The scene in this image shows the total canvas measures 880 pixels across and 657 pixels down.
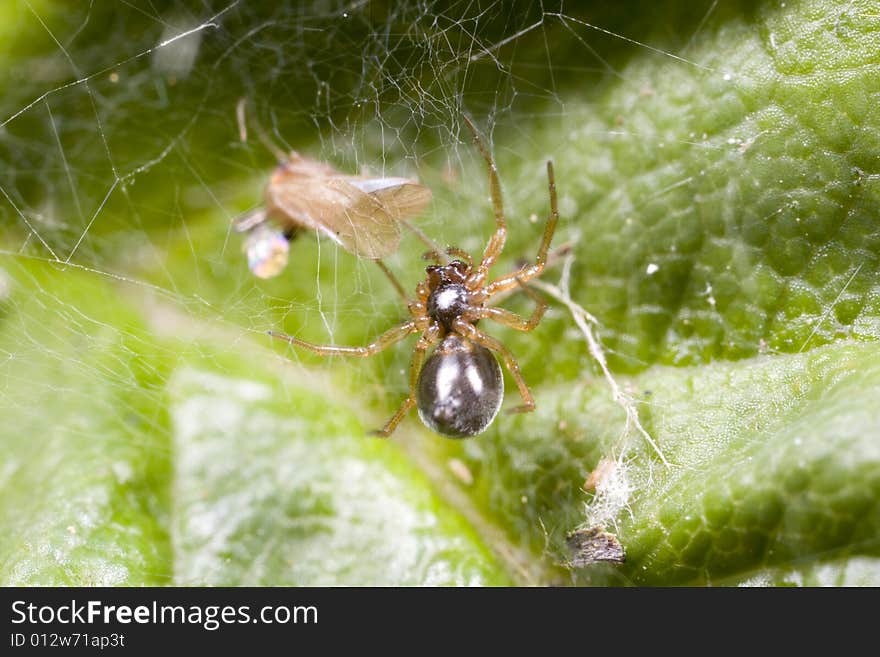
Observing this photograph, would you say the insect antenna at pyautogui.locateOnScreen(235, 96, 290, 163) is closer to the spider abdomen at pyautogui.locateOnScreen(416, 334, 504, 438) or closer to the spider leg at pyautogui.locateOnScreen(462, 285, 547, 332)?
the spider leg at pyautogui.locateOnScreen(462, 285, 547, 332)

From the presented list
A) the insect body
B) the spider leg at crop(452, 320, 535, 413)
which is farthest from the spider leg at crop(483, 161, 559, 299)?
the insect body

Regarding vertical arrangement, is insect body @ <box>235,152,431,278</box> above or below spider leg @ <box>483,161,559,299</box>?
above

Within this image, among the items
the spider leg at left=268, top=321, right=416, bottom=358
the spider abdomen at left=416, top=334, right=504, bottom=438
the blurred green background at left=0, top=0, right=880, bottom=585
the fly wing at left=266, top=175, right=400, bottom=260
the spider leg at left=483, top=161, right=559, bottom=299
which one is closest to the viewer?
the blurred green background at left=0, top=0, right=880, bottom=585

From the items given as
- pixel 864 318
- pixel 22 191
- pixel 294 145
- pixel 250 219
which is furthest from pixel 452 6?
pixel 22 191

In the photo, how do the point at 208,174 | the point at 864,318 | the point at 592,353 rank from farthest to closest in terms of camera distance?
the point at 208,174
the point at 592,353
the point at 864,318

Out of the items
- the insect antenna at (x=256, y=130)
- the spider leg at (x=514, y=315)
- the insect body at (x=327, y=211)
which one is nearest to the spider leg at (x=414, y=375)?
the spider leg at (x=514, y=315)
